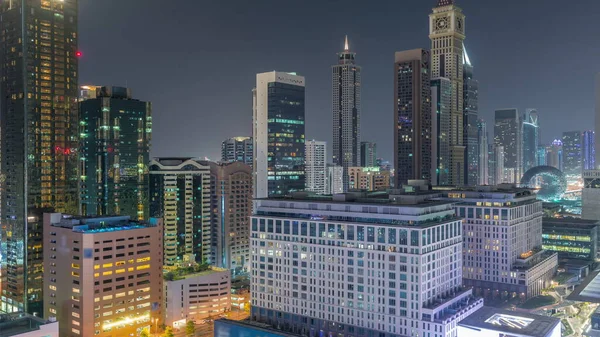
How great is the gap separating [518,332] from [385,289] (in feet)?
70.1

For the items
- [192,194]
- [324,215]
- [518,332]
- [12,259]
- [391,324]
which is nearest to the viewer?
[518,332]

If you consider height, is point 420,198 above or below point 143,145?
below

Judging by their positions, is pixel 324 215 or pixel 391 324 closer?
pixel 391 324

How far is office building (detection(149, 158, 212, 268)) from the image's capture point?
18525 centimetres

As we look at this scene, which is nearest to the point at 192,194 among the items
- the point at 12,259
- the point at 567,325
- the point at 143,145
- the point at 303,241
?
the point at 143,145

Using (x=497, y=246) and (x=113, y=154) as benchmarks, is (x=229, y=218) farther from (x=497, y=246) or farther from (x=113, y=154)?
(x=497, y=246)

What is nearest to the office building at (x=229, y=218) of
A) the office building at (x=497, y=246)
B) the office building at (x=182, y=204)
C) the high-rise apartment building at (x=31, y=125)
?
the office building at (x=182, y=204)

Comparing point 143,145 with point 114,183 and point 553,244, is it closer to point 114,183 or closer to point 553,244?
point 114,183

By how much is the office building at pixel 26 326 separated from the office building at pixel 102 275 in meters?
28.2

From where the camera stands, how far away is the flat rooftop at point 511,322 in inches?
3263

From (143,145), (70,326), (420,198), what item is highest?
(143,145)

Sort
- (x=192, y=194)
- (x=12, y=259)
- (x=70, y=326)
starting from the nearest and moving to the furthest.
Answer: (x=70, y=326)
(x=12, y=259)
(x=192, y=194)

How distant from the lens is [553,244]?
173 m

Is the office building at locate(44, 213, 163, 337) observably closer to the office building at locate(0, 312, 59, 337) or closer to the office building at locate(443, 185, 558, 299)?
the office building at locate(0, 312, 59, 337)
